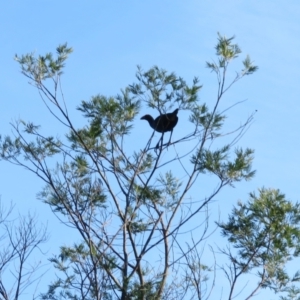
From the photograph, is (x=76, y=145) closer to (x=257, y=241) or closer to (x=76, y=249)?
(x=76, y=249)

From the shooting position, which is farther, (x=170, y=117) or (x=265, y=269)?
(x=170, y=117)

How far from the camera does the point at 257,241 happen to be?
8.26 metres

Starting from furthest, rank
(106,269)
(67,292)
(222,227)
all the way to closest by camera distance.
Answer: (222,227), (67,292), (106,269)

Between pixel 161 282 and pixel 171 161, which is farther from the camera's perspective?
pixel 171 161

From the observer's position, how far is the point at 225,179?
855cm

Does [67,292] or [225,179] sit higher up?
[225,179]

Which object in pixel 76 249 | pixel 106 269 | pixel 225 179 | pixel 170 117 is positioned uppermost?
pixel 170 117

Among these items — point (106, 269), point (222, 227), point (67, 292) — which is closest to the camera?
point (106, 269)

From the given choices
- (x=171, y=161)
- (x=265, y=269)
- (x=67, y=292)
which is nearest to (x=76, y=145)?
(x=171, y=161)

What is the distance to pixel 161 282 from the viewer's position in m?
7.77

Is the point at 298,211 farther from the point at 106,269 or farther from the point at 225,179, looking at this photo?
the point at 106,269

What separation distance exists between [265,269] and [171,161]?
4.18 feet

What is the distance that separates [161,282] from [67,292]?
0.81 metres

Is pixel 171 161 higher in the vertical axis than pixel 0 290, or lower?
higher
